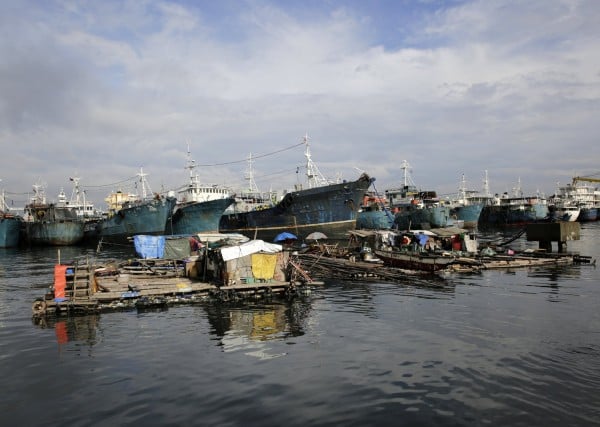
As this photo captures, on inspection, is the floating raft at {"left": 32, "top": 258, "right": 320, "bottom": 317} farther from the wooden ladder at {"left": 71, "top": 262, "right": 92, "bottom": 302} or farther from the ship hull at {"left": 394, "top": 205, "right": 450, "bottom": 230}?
the ship hull at {"left": 394, "top": 205, "right": 450, "bottom": 230}

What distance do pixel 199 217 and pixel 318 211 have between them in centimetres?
1538

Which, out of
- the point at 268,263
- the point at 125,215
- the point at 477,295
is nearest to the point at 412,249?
the point at 477,295

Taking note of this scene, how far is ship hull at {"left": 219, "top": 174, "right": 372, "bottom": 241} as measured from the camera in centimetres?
4831

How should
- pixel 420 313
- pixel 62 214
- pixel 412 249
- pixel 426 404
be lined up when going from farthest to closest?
pixel 62 214, pixel 412 249, pixel 420 313, pixel 426 404

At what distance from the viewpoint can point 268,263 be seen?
2120 cm

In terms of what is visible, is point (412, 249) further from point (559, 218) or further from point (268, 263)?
point (559, 218)

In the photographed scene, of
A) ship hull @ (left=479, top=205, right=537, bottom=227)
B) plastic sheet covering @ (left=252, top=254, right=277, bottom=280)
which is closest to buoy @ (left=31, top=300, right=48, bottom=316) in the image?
plastic sheet covering @ (left=252, top=254, right=277, bottom=280)

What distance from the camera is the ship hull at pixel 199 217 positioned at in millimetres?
51031

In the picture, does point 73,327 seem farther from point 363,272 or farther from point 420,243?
point 420,243

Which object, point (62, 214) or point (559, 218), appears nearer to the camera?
point (62, 214)

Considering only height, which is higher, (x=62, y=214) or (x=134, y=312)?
(x=62, y=214)

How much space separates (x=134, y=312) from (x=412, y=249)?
73.6ft

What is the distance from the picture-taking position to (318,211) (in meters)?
50.1

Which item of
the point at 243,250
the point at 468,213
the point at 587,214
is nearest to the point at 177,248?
the point at 243,250
